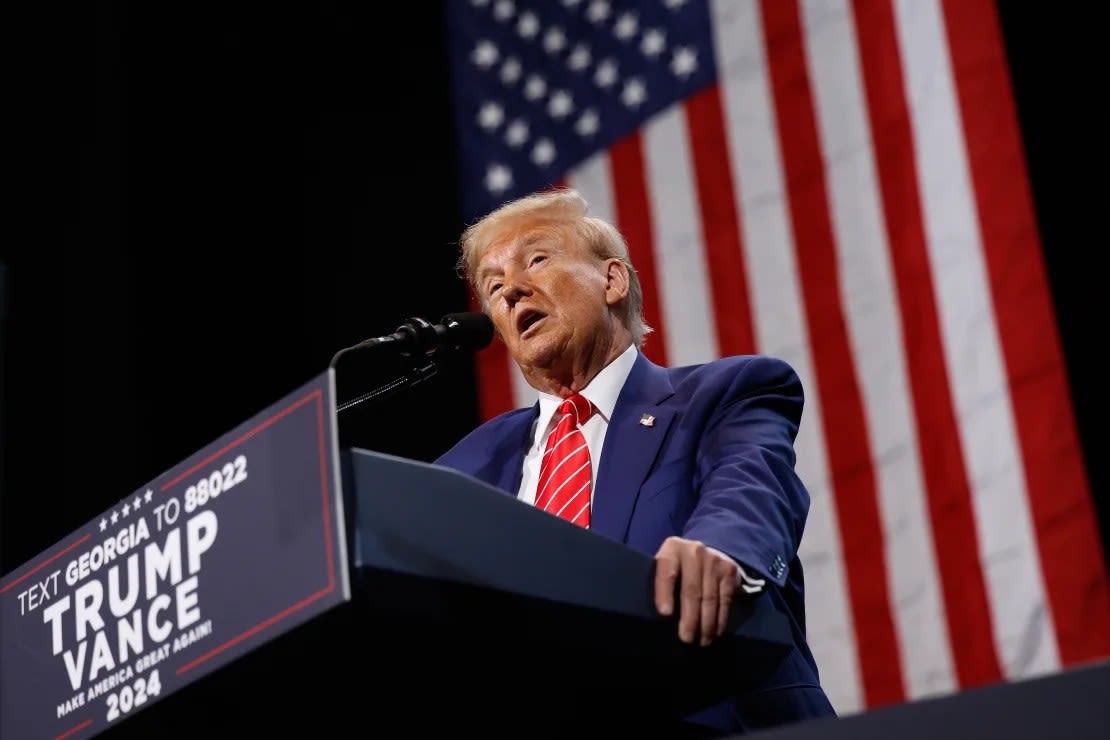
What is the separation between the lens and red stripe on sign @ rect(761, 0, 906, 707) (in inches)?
157

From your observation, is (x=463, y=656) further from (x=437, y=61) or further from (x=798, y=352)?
(x=437, y=61)

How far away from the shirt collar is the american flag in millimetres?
1811

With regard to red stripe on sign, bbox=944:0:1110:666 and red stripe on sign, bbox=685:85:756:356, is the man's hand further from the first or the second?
red stripe on sign, bbox=685:85:756:356

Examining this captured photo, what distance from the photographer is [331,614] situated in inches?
47.9

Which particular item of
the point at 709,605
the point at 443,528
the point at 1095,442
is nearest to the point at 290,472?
the point at 443,528

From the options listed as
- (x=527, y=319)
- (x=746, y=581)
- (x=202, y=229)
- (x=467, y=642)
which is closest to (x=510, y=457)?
(x=527, y=319)

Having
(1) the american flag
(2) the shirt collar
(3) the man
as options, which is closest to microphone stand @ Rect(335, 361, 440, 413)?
(3) the man

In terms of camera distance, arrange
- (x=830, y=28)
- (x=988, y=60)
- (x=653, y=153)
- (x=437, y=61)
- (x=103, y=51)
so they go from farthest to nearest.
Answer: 1. (x=437, y=61)
2. (x=103, y=51)
3. (x=653, y=153)
4. (x=830, y=28)
5. (x=988, y=60)

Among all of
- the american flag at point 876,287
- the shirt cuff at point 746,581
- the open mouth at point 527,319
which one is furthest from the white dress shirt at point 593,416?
the american flag at point 876,287

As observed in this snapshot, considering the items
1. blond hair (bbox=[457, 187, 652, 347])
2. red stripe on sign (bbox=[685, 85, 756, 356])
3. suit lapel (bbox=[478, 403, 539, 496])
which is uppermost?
red stripe on sign (bbox=[685, 85, 756, 356])

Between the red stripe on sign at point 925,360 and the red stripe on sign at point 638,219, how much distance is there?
0.77 meters

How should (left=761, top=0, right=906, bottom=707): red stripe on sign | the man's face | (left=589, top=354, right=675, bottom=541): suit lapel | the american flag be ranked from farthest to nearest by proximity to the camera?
(left=761, top=0, right=906, bottom=707): red stripe on sign, the american flag, the man's face, (left=589, top=354, right=675, bottom=541): suit lapel

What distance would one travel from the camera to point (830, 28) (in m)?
4.45

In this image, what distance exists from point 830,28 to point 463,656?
343 centimetres
